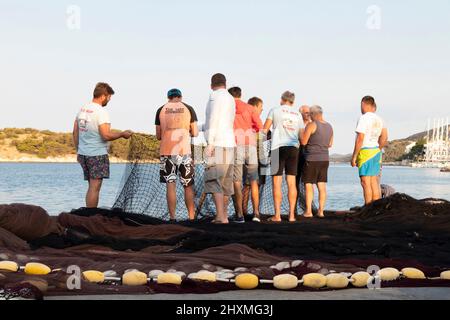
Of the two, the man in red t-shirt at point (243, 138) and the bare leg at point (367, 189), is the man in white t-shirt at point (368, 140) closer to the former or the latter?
the bare leg at point (367, 189)

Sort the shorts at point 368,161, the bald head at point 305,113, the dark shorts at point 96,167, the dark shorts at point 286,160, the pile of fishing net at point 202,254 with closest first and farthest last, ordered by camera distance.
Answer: the pile of fishing net at point 202,254 < the dark shorts at point 96,167 < the dark shorts at point 286,160 < the shorts at point 368,161 < the bald head at point 305,113

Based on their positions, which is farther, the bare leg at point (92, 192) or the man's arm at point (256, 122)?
the man's arm at point (256, 122)

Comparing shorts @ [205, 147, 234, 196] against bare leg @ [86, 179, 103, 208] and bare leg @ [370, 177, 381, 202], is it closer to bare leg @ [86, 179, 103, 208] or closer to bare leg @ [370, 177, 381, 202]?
bare leg @ [86, 179, 103, 208]

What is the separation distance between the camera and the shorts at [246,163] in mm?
10703

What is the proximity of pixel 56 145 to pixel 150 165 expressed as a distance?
114190 millimetres

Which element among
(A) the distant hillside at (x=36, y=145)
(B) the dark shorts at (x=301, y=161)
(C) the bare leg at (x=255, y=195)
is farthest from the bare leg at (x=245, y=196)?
(A) the distant hillside at (x=36, y=145)

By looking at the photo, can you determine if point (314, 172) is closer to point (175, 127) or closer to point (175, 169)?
point (175, 169)

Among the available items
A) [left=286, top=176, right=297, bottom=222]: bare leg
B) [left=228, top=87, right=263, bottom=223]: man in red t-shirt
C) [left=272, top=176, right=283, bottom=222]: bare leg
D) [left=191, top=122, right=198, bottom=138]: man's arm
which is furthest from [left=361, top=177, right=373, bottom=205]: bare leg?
[left=191, top=122, right=198, bottom=138]: man's arm

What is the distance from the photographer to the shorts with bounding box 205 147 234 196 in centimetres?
1017

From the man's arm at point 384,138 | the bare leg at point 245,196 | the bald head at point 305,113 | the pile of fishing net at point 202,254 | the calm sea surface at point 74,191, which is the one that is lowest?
the calm sea surface at point 74,191

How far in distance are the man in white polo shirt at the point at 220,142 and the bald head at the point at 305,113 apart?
7.41 ft

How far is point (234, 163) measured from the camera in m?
10.7

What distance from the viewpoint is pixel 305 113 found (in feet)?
39.8

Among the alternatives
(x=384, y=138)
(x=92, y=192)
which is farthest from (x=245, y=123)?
(x=384, y=138)
